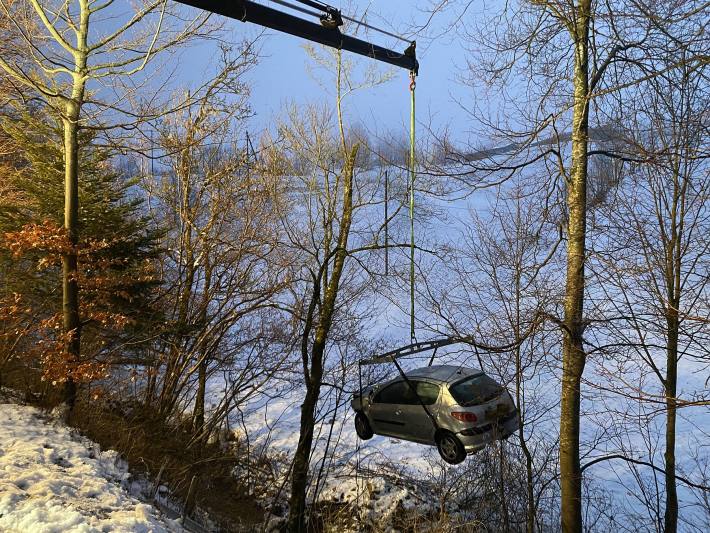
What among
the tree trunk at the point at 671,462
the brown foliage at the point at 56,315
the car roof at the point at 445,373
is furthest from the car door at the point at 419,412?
the brown foliage at the point at 56,315

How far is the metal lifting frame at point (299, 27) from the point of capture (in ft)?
12.0

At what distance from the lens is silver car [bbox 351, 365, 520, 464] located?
650cm

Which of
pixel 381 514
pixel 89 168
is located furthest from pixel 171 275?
pixel 381 514

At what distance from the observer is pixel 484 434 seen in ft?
21.6

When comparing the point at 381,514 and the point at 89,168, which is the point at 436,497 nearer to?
the point at 381,514

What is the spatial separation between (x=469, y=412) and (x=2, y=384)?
6.52 meters

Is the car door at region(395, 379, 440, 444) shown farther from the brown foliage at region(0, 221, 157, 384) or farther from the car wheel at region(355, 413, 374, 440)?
the brown foliage at region(0, 221, 157, 384)

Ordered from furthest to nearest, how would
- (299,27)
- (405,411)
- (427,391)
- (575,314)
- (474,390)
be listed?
(405,411)
(427,391)
(474,390)
(575,314)
(299,27)

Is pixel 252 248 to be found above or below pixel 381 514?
above

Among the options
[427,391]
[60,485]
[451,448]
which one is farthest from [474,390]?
[60,485]

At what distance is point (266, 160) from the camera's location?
11.4 meters

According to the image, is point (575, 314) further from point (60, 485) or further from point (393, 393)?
point (60, 485)

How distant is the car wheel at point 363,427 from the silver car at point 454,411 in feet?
2.70

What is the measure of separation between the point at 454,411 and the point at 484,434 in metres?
0.57
